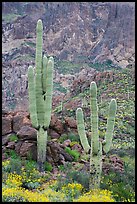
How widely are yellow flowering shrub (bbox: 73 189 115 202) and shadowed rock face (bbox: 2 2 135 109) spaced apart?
61117mm

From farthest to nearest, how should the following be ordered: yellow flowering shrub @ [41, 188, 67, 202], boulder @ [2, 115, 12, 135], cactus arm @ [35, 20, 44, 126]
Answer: boulder @ [2, 115, 12, 135], cactus arm @ [35, 20, 44, 126], yellow flowering shrub @ [41, 188, 67, 202]

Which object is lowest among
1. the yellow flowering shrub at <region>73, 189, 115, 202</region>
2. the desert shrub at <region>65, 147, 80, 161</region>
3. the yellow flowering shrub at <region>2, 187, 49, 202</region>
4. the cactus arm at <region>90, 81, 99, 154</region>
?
the yellow flowering shrub at <region>73, 189, 115, 202</region>

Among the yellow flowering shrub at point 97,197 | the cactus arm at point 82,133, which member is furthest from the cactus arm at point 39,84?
the yellow flowering shrub at point 97,197

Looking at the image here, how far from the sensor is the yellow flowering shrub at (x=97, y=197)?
8867 mm

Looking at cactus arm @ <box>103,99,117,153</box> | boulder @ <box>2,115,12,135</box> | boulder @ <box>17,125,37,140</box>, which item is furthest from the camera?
boulder @ <box>2,115,12,135</box>

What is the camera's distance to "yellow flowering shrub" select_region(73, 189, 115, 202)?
29.1 feet

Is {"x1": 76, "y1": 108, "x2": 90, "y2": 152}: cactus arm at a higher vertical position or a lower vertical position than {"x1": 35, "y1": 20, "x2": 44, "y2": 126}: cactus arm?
lower

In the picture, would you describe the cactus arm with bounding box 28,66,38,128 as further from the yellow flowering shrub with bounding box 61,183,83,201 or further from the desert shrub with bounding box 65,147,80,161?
the yellow flowering shrub with bounding box 61,183,83,201

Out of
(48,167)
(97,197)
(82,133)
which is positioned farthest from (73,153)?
(97,197)

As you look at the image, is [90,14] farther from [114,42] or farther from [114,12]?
[114,42]

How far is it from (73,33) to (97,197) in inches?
3291

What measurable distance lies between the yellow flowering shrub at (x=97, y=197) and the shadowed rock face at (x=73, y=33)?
61.1 m

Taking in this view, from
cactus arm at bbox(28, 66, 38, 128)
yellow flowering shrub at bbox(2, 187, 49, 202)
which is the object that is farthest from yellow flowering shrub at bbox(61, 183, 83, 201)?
cactus arm at bbox(28, 66, 38, 128)

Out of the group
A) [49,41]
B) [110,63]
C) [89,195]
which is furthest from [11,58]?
[89,195]
